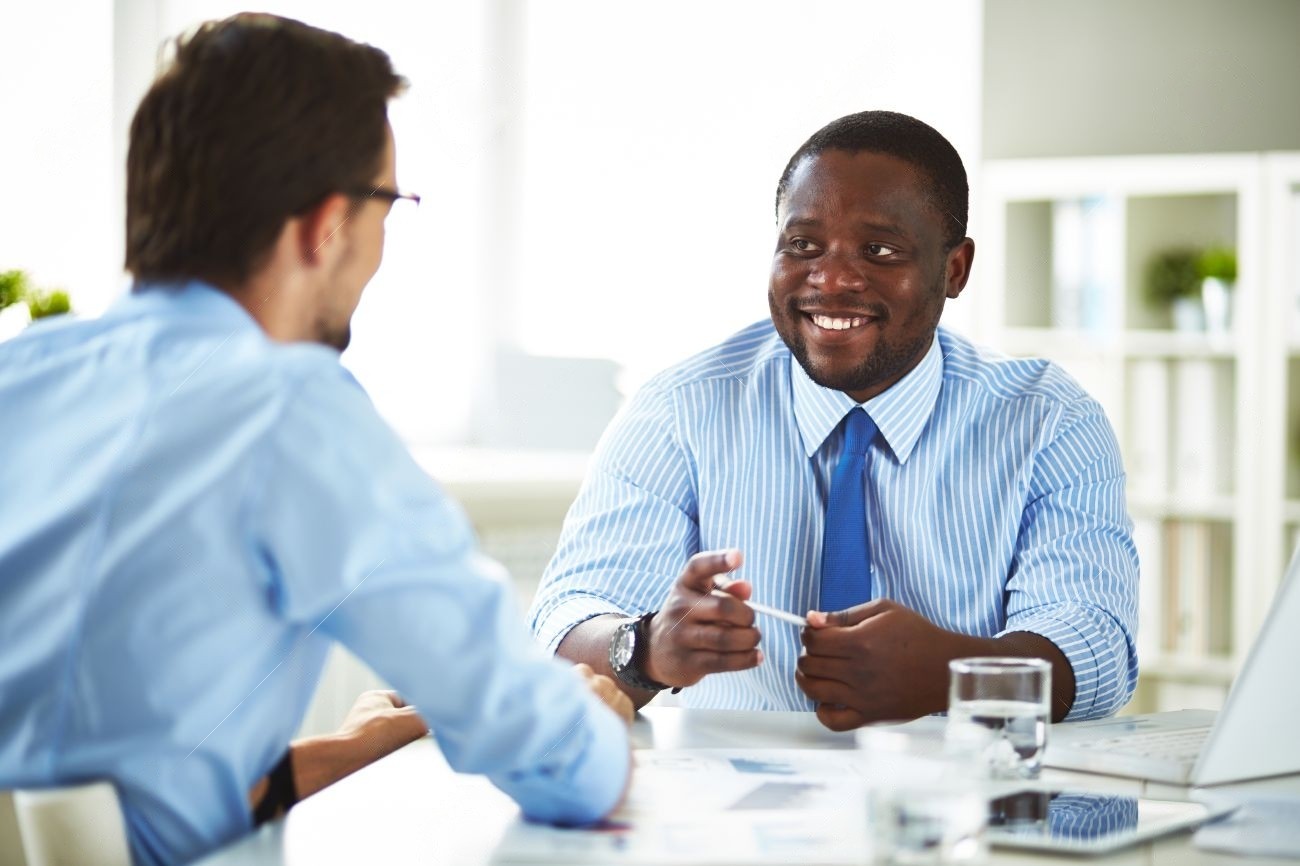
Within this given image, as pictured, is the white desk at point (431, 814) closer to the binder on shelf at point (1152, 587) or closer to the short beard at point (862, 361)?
the short beard at point (862, 361)

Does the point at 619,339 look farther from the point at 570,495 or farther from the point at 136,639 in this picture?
the point at 136,639

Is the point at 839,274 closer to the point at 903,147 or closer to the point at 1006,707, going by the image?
the point at 903,147

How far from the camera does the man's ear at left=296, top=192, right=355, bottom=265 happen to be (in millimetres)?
943

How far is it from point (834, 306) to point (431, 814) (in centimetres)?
90

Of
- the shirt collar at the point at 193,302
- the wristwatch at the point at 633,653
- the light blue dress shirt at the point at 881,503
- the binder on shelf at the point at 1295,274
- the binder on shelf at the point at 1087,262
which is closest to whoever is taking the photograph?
the shirt collar at the point at 193,302

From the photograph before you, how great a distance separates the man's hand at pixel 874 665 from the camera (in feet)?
4.03

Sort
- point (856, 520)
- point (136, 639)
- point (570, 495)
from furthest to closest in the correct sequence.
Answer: point (570, 495) → point (856, 520) → point (136, 639)

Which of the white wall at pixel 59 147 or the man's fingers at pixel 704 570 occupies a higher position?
the white wall at pixel 59 147

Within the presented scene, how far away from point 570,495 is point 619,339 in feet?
1.32

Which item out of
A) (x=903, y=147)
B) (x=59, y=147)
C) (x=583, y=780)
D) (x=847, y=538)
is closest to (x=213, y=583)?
(x=583, y=780)

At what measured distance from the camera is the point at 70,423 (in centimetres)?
86

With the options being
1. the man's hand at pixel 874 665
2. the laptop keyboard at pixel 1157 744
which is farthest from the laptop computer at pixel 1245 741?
the man's hand at pixel 874 665

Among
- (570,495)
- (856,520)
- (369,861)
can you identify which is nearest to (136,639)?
(369,861)

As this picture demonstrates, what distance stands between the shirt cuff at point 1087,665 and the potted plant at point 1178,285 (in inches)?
81.4
